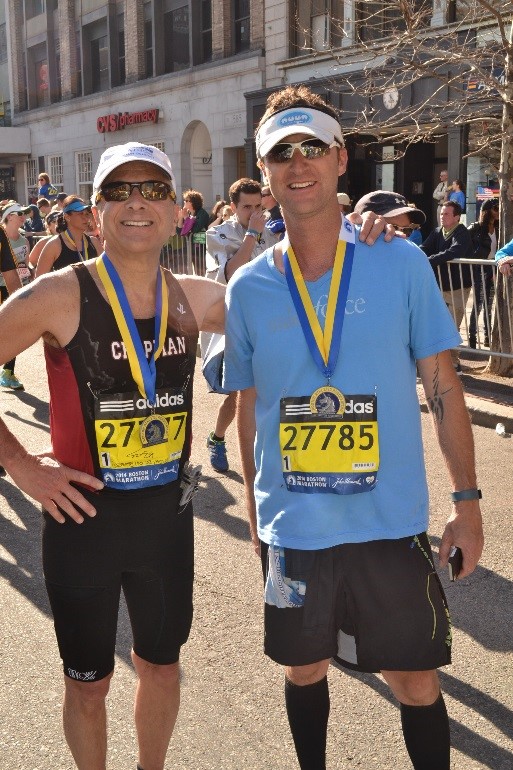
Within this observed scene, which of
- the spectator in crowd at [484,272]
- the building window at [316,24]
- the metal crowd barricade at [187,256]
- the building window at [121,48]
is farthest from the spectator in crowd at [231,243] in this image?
the building window at [121,48]

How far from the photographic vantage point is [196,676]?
3775mm

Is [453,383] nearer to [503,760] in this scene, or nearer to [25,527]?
[503,760]

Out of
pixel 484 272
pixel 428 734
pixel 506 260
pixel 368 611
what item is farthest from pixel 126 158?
pixel 484 272

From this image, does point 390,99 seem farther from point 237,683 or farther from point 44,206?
point 237,683

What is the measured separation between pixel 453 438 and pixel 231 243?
4.49 meters

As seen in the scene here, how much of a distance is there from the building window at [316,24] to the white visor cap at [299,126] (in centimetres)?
1922

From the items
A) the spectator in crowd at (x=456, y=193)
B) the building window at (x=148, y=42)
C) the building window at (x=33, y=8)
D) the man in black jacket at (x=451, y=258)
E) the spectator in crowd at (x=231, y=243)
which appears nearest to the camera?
the spectator in crowd at (x=231, y=243)

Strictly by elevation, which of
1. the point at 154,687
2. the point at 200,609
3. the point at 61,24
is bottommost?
the point at 200,609

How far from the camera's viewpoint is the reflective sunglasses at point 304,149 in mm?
2602

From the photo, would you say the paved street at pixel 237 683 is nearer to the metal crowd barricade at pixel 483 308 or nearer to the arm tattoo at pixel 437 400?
the arm tattoo at pixel 437 400

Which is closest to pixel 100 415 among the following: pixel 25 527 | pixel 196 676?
pixel 196 676

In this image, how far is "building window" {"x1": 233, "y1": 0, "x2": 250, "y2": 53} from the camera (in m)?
24.8

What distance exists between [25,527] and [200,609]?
1.76m

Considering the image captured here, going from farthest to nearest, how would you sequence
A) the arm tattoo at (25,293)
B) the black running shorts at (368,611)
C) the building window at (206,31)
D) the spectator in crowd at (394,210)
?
the building window at (206,31) → the spectator in crowd at (394,210) → the arm tattoo at (25,293) → the black running shorts at (368,611)
